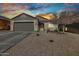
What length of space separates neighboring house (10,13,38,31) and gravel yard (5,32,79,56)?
0.70ft

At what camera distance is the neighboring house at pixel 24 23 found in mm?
3971

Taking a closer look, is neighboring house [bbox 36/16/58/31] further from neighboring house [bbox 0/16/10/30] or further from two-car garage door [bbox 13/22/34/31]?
neighboring house [bbox 0/16/10/30]

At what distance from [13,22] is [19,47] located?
20.1 inches

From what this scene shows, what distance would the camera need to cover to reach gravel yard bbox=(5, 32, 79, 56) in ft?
12.5

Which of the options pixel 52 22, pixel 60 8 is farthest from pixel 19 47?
pixel 60 8

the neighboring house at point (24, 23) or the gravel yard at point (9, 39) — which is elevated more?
the neighboring house at point (24, 23)

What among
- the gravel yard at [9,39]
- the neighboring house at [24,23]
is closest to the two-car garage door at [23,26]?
the neighboring house at [24,23]

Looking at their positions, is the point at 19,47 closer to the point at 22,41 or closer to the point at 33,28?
the point at 22,41

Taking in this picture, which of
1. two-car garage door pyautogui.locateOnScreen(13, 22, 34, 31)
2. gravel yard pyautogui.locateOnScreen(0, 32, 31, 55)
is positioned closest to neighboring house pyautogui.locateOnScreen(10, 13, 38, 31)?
two-car garage door pyautogui.locateOnScreen(13, 22, 34, 31)

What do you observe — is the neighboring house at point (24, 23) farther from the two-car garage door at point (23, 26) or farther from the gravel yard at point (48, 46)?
the gravel yard at point (48, 46)

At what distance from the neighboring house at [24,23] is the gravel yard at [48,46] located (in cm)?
21

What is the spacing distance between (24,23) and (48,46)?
2.20ft

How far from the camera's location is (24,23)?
13.4 ft

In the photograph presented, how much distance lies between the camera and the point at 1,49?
12.6 feet
